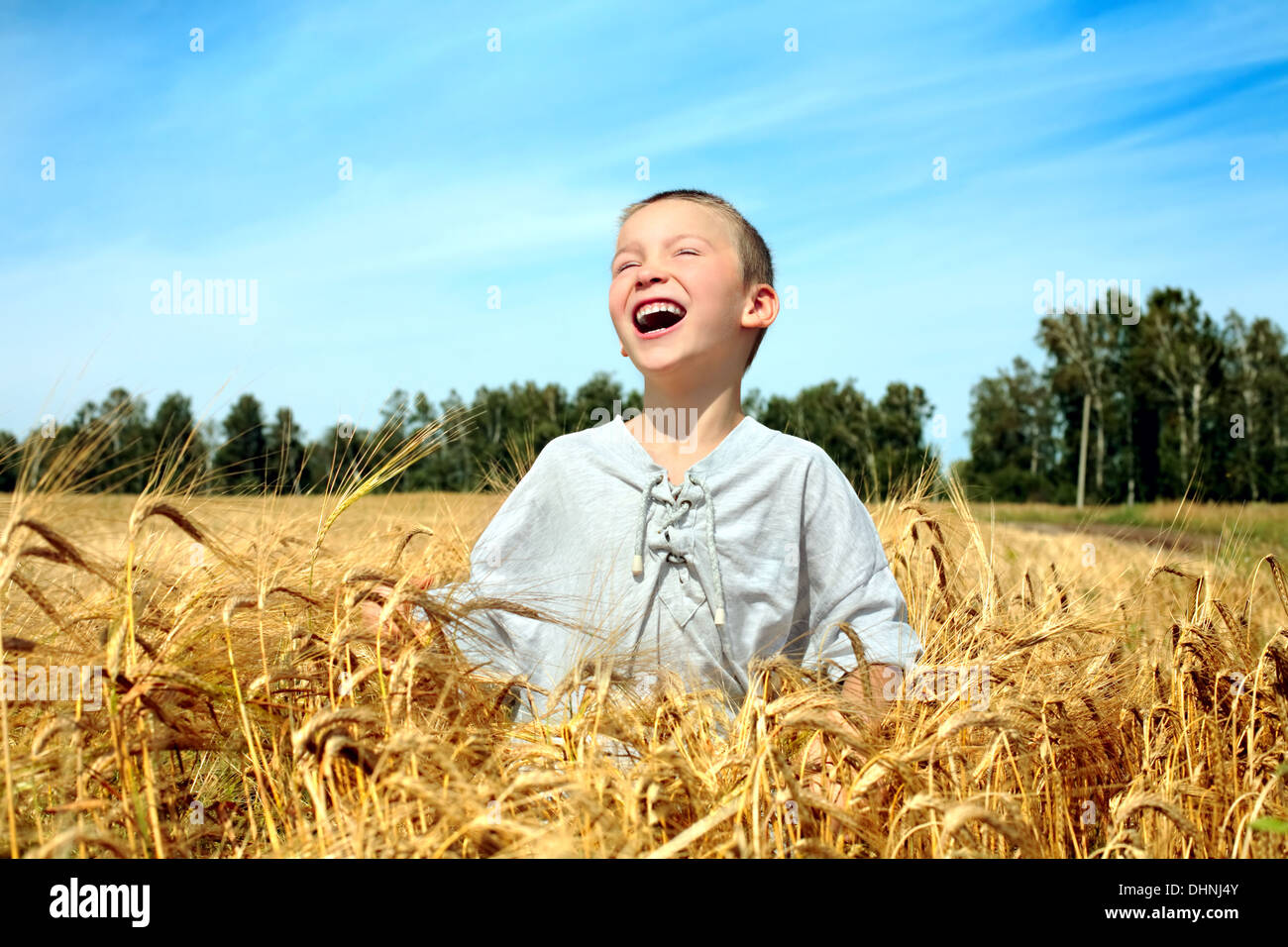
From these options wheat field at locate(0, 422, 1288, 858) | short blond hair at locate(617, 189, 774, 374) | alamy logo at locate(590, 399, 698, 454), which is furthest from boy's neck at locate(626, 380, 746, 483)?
wheat field at locate(0, 422, 1288, 858)

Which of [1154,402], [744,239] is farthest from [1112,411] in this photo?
[744,239]

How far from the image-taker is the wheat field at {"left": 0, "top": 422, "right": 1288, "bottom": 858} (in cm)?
157

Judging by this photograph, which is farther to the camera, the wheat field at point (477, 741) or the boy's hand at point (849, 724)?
the boy's hand at point (849, 724)

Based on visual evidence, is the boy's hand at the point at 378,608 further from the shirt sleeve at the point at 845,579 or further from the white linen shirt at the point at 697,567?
the shirt sleeve at the point at 845,579

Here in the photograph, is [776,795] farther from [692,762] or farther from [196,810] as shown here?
[196,810]

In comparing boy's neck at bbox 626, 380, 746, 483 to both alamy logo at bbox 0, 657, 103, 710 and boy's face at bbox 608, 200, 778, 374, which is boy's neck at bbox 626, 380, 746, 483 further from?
alamy logo at bbox 0, 657, 103, 710

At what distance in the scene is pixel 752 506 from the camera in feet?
8.13

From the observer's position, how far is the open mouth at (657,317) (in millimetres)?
2459

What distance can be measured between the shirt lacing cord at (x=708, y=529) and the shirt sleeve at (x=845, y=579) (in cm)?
26
